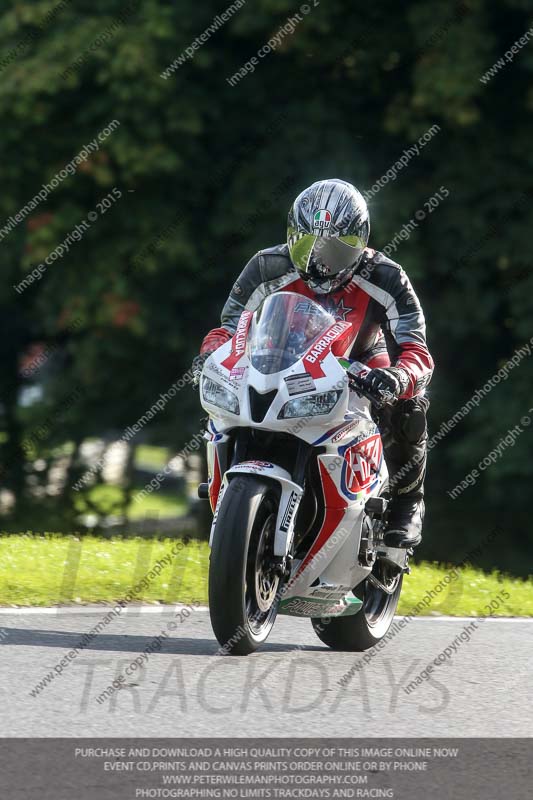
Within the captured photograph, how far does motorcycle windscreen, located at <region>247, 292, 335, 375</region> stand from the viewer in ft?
18.7

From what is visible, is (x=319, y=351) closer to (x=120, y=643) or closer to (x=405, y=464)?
(x=405, y=464)

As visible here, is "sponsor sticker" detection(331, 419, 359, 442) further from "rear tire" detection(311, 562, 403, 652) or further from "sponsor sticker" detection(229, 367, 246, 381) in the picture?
"rear tire" detection(311, 562, 403, 652)

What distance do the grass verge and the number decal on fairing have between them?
1862mm

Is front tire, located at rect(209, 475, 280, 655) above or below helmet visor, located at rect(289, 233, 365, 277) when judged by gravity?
below

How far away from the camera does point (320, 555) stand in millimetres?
5816

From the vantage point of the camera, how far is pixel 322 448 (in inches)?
228

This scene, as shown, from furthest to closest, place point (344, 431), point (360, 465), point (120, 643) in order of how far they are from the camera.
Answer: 1. point (120, 643)
2. point (360, 465)
3. point (344, 431)

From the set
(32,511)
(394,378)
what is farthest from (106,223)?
(394,378)

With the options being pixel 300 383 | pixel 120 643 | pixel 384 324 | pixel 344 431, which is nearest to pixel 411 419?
pixel 384 324

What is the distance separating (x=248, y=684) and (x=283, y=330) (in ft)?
4.78

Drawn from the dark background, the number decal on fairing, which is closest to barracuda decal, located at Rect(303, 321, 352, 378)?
the number decal on fairing

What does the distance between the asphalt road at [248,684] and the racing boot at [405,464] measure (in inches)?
21.1

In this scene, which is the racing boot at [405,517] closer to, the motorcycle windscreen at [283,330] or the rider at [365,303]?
the rider at [365,303]
